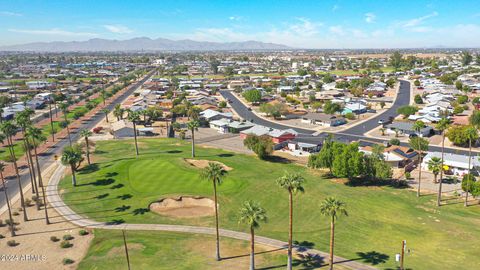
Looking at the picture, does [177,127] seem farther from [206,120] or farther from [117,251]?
[117,251]

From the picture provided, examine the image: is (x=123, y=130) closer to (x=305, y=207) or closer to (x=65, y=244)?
(x=65, y=244)

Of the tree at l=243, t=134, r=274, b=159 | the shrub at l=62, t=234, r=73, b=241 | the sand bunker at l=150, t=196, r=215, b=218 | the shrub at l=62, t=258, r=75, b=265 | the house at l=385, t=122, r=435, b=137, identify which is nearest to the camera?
the shrub at l=62, t=258, r=75, b=265

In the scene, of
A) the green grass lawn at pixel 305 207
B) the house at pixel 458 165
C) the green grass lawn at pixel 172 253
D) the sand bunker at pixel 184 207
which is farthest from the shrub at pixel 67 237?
the house at pixel 458 165

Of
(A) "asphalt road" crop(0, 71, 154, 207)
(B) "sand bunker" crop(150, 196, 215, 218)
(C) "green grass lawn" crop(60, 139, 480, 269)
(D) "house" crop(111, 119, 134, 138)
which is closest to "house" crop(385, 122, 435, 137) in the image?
(C) "green grass lawn" crop(60, 139, 480, 269)

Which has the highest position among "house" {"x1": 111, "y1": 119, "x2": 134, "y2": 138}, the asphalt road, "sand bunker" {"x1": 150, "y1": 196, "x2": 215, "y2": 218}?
"house" {"x1": 111, "y1": 119, "x2": 134, "y2": 138}

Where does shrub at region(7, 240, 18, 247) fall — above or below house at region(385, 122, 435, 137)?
below

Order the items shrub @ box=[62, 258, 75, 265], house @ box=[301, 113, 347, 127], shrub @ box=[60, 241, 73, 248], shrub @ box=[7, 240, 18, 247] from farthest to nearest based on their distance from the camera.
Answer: house @ box=[301, 113, 347, 127], shrub @ box=[7, 240, 18, 247], shrub @ box=[60, 241, 73, 248], shrub @ box=[62, 258, 75, 265]

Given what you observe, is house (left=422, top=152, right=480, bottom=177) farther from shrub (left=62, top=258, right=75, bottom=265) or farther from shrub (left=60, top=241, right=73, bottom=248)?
shrub (left=62, top=258, right=75, bottom=265)

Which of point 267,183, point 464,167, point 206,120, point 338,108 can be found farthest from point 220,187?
point 338,108
